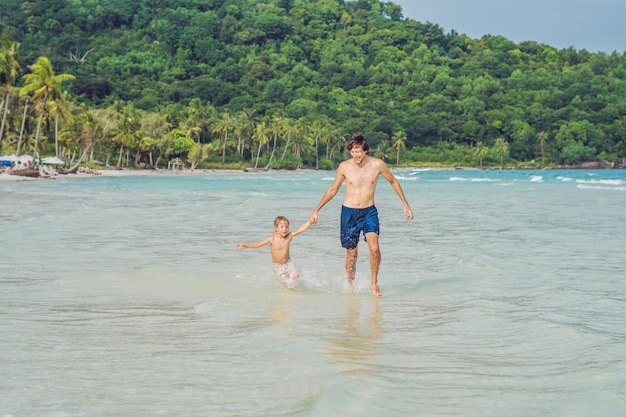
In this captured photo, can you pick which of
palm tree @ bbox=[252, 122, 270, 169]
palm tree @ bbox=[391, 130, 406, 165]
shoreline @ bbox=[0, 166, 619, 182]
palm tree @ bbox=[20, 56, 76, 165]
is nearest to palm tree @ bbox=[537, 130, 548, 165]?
shoreline @ bbox=[0, 166, 619, 182]

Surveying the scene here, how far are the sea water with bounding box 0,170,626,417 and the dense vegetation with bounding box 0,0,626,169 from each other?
272 feet

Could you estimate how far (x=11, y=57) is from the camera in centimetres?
4809

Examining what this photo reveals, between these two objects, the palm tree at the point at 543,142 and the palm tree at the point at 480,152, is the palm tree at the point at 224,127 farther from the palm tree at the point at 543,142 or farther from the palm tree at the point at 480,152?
the palm tree at the point at 543,142

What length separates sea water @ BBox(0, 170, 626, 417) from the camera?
→ 4.29 metres

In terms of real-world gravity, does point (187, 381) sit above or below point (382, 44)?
below

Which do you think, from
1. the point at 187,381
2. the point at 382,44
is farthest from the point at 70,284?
the point at 382,44

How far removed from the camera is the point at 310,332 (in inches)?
237

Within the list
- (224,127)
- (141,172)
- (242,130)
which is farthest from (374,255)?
(224,127)

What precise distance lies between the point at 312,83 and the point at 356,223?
155481mm

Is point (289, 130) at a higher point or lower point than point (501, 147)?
higher

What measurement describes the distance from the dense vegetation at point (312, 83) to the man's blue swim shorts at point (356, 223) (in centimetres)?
8571

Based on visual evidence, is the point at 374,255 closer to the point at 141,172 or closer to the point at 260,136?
the point at 141,172

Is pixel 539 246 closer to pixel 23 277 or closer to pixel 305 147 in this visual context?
pixel 23 277

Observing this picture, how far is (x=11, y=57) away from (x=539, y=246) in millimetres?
43578
